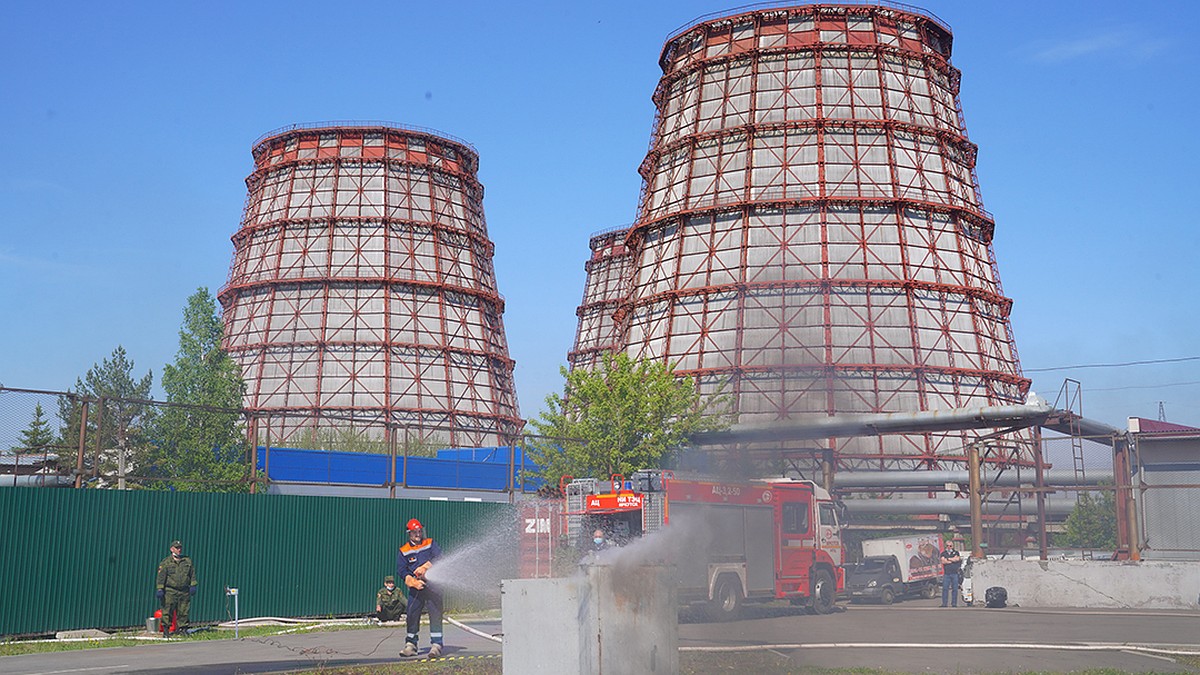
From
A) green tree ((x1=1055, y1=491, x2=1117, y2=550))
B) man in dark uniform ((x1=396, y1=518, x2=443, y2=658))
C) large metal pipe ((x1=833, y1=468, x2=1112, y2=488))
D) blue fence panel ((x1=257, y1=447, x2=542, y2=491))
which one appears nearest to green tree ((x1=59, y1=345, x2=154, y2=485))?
man in dark uniform ((x1=396, y1=518, x2=443, y2=658))

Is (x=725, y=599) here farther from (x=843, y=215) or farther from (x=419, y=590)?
(x=843, y=215)

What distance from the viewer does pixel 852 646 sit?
18.5m

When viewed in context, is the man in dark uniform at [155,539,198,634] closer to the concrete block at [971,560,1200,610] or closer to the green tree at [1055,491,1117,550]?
the concrete block at [971,560,1200,610]

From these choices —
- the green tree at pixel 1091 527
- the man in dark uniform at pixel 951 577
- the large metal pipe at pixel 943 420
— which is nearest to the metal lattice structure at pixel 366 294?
the green tree at pixel 1091 527

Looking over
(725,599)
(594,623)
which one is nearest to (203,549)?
(725,599)

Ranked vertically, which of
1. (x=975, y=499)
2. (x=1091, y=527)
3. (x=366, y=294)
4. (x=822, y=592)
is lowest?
(x=822, y=592)

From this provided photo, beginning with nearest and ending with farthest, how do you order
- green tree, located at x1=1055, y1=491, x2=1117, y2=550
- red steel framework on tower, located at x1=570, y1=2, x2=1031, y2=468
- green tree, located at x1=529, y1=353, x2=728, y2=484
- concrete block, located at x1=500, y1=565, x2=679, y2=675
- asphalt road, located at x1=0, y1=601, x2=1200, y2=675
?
concrete block, located at x1=500, y1=565, x2=679, y2=675 < asphalt road, located at x1=0, y1=601, x2=1200, y2=675 < green tree, located at x1=529, y1=353, x2=728, y2=484 < red steel framework on tower, located at x1=570, y1=2, x2=1031, y2=468 < green tree, located at x1=1055, y1=491, x2=1117, y2=550

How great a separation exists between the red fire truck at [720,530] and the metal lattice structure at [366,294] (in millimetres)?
44398

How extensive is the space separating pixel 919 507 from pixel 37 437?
1376 inches

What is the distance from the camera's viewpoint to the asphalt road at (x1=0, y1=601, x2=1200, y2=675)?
16.1m

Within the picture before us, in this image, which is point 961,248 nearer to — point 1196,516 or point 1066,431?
point 1066,431

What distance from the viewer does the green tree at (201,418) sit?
132 ft

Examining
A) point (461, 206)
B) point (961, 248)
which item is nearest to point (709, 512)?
point (961, 248)

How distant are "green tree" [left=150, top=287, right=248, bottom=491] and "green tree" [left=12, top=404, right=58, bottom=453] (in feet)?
8.41
